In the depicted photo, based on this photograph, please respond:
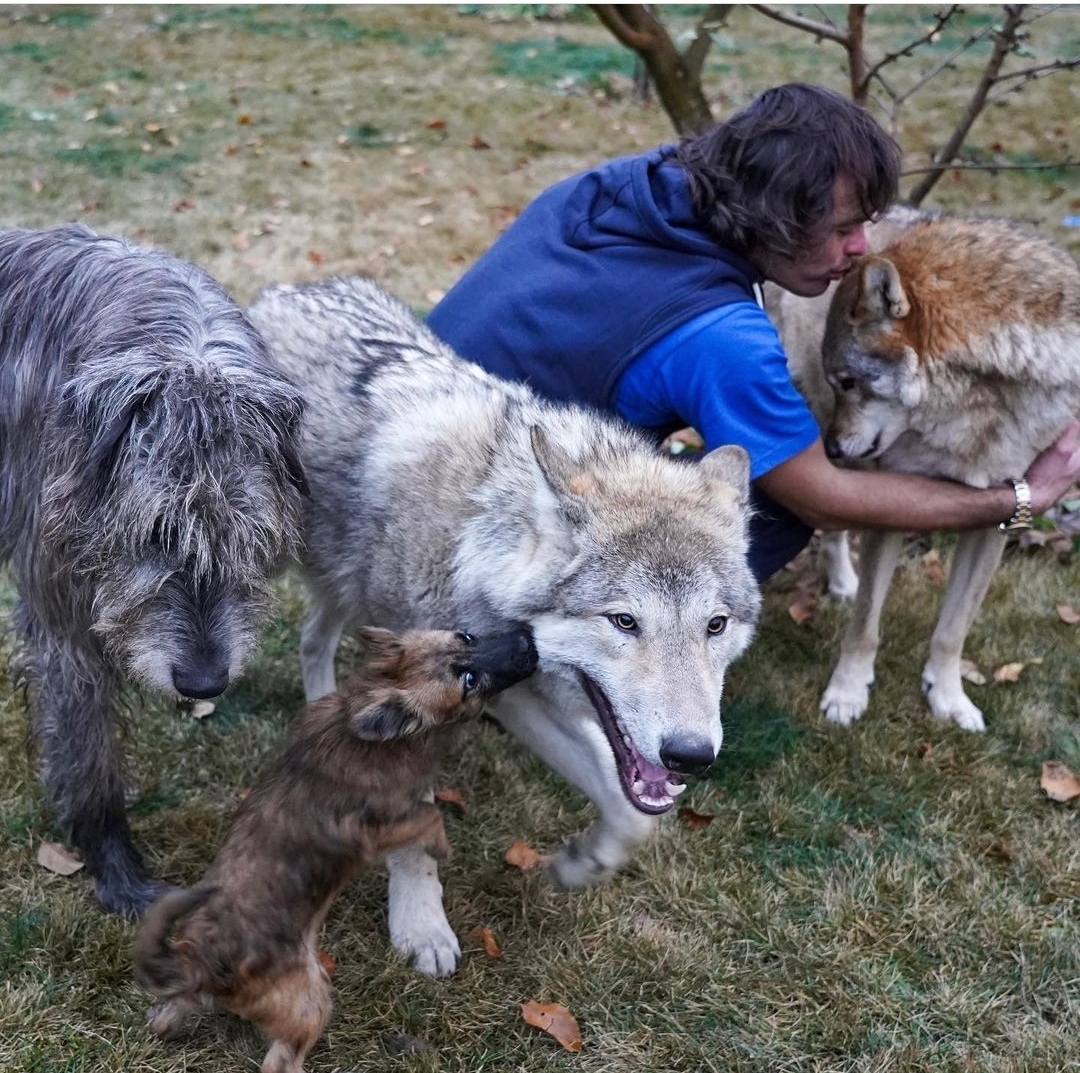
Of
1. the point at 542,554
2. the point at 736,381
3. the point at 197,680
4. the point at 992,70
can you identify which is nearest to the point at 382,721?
the point at 197,680

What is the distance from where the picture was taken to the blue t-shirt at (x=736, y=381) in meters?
3.70

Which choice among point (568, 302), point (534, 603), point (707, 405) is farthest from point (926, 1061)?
point (568, 302)

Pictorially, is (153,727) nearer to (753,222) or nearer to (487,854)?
(487,854)

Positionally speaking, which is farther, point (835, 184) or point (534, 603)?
point (835, 184)

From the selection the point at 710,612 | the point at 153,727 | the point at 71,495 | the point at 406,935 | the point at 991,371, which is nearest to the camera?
the point at 71,495

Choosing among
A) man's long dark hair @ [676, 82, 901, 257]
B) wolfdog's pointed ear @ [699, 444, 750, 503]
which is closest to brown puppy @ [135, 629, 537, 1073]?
wolfdog's pointed ear @ [699, 444, 750, 503]

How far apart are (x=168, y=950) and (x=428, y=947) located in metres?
0.94

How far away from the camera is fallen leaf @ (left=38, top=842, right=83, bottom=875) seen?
3646 mm

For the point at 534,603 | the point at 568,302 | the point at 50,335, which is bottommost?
the point at 534,603

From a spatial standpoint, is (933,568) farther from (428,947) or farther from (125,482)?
(125,482)

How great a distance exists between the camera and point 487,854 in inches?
153

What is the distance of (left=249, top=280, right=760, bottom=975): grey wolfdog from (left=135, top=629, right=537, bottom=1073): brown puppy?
0.22 m

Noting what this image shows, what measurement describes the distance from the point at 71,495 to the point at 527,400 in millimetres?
1564

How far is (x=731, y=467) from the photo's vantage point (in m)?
3.42
